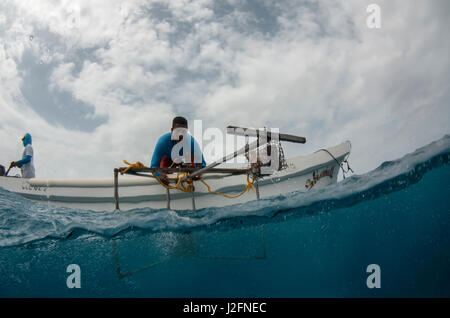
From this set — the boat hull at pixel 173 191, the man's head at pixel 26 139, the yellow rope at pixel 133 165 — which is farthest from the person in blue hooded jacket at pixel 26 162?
the yellow rope at pixel 133 165

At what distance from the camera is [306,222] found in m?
7.23

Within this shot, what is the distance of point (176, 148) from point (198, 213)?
5.52 feet

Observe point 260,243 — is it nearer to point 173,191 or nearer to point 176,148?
point 173,191

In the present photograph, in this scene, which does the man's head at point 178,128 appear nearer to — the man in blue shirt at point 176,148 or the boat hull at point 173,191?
the man in blue shirt at point 176,148

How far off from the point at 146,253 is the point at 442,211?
10205 mm

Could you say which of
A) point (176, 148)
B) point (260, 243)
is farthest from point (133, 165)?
point (260, 243)

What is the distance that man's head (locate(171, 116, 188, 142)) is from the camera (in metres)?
5.41

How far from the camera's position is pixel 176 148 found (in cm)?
539

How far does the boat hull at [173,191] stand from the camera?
18.4 ft

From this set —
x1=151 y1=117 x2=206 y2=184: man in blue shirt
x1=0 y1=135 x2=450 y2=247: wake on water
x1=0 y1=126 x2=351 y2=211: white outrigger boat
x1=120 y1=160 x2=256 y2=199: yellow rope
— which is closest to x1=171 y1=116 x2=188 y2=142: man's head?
x1=151 y1=117 x2=206 y2=184: man in blue shirt

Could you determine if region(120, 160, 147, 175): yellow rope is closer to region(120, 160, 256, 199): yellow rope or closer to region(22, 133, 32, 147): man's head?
region(120, 160, 256, 199): yellow rope

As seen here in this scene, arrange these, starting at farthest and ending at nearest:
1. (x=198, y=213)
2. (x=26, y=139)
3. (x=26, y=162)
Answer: (x=26, y=139) < (x=26, y=162) < (x=198, y=213)

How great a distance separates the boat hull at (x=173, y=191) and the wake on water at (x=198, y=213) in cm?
21

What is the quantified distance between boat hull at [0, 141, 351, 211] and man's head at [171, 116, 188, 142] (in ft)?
3.95
